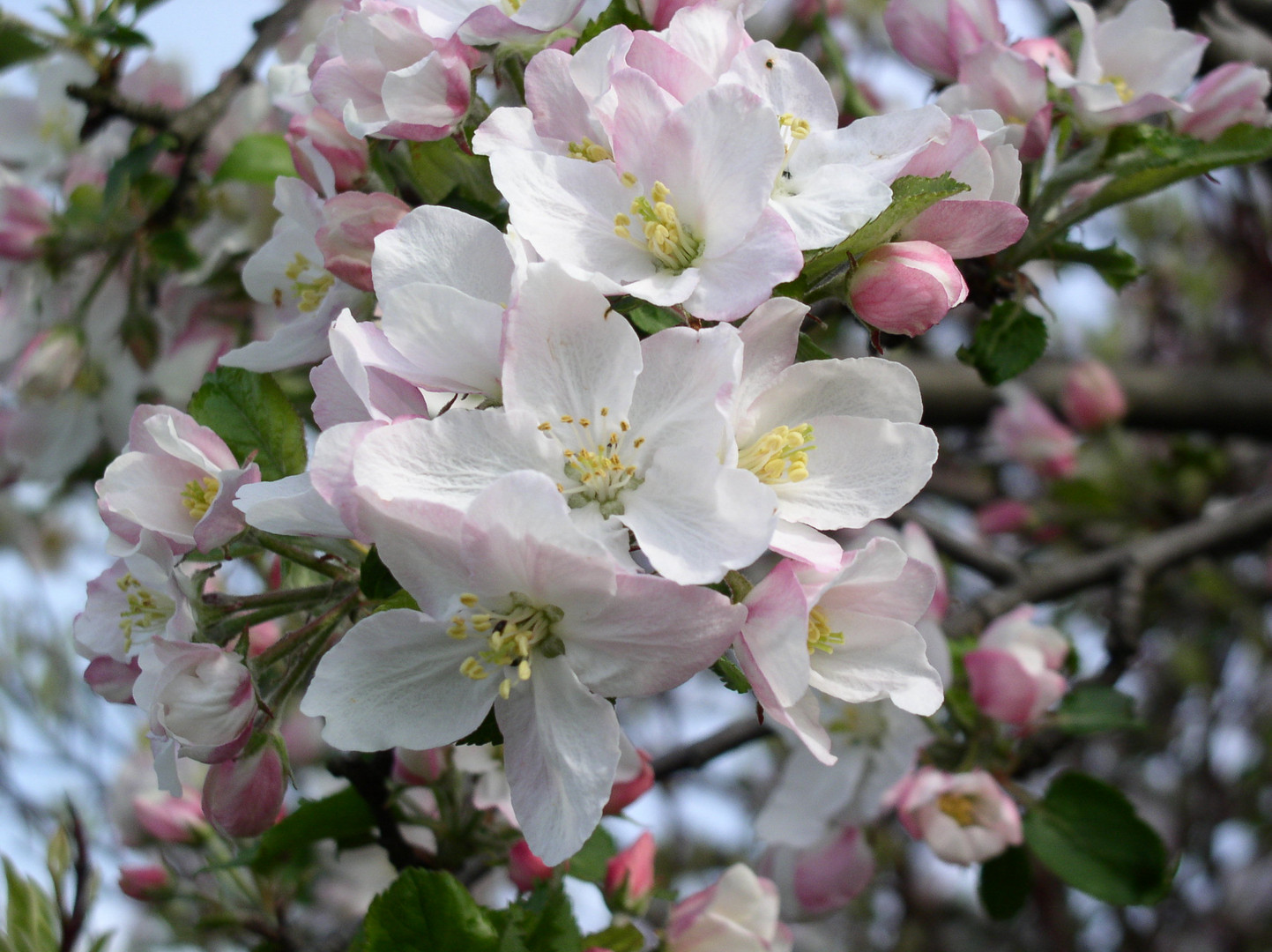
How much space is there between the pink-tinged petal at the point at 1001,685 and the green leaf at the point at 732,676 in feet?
2.47

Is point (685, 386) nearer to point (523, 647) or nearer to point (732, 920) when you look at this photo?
point (523, 647)

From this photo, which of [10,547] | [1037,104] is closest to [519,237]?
[1037,104]

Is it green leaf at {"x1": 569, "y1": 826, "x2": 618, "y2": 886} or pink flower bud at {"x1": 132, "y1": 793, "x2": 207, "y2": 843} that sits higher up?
green leaf at {"x1": 569, "y1": 826, "x2": 618, "y2": 886}

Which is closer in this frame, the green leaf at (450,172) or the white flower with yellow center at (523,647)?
the white flower with yellow center at (523,647)

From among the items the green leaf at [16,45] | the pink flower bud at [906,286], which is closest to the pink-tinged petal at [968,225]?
the pink flower bud at [906,286]

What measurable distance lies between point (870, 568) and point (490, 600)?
28 centimetres

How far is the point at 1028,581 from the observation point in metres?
2.03

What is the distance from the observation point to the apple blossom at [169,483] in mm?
865

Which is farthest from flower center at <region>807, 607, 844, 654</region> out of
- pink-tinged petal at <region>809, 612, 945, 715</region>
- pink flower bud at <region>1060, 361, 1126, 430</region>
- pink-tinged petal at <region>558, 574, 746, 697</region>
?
pink flower bud at <region>1060, 361, 1126, 430</region>

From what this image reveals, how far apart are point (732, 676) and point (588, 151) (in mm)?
441

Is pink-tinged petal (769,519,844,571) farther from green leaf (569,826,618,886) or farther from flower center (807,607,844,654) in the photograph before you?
green leaf (569,826,618,886)

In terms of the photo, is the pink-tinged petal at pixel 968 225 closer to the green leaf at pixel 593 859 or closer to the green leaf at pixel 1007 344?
the green leaf at pixel 1007 344

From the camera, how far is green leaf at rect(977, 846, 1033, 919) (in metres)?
1.55

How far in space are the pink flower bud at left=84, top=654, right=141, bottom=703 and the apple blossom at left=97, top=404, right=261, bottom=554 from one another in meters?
0.11
